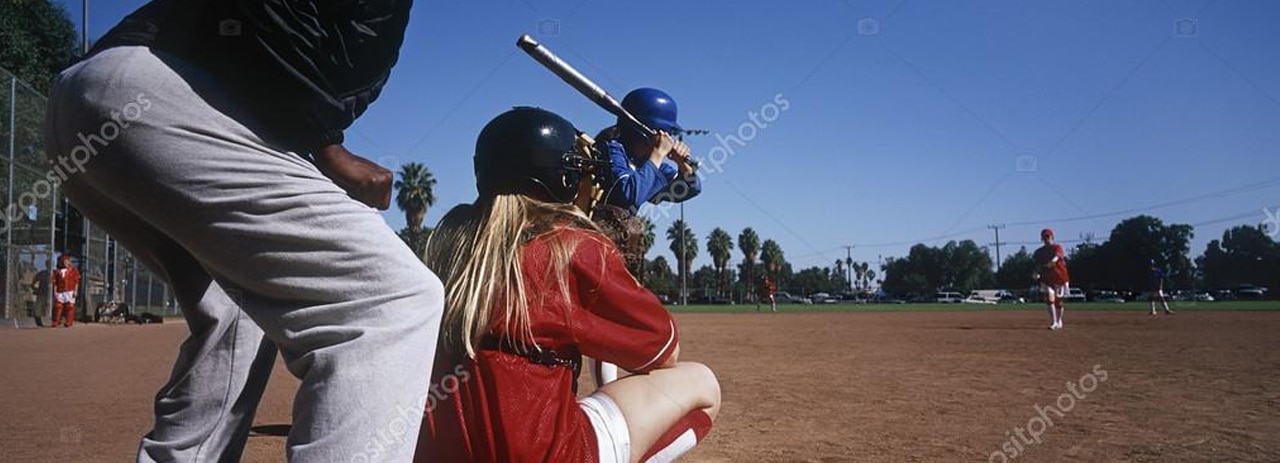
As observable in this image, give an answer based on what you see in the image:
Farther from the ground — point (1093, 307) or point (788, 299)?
point (1093, 307)

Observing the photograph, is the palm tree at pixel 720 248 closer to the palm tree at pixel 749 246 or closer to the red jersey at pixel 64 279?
the palm tree at pixel 749 246

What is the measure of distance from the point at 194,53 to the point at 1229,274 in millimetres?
101530

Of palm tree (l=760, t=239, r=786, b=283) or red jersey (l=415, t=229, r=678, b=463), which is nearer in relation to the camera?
red jersey (l=415, t=229, r=678, b=463)

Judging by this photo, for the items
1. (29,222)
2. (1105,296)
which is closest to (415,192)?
(29,222)

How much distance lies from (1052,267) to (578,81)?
1622 centimetres

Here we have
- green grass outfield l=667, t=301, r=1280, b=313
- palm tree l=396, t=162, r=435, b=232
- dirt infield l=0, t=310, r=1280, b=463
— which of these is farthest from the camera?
palm tree l=396, t=162, r=435, b=232

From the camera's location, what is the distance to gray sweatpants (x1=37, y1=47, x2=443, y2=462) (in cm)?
Result: 131

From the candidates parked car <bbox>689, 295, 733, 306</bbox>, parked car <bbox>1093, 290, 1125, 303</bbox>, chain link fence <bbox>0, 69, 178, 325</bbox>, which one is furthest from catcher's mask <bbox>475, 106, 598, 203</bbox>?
parked car <bbox>1093, 290, 1125, 303</bbox>

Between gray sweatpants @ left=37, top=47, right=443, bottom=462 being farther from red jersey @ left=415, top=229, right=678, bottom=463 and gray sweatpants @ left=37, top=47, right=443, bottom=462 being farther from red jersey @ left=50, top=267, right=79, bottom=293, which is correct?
red jersey @ left=50, top=267, right=79, bottom=293

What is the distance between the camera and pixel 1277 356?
816 centimetres

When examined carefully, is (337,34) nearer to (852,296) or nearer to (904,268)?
(852,296)
